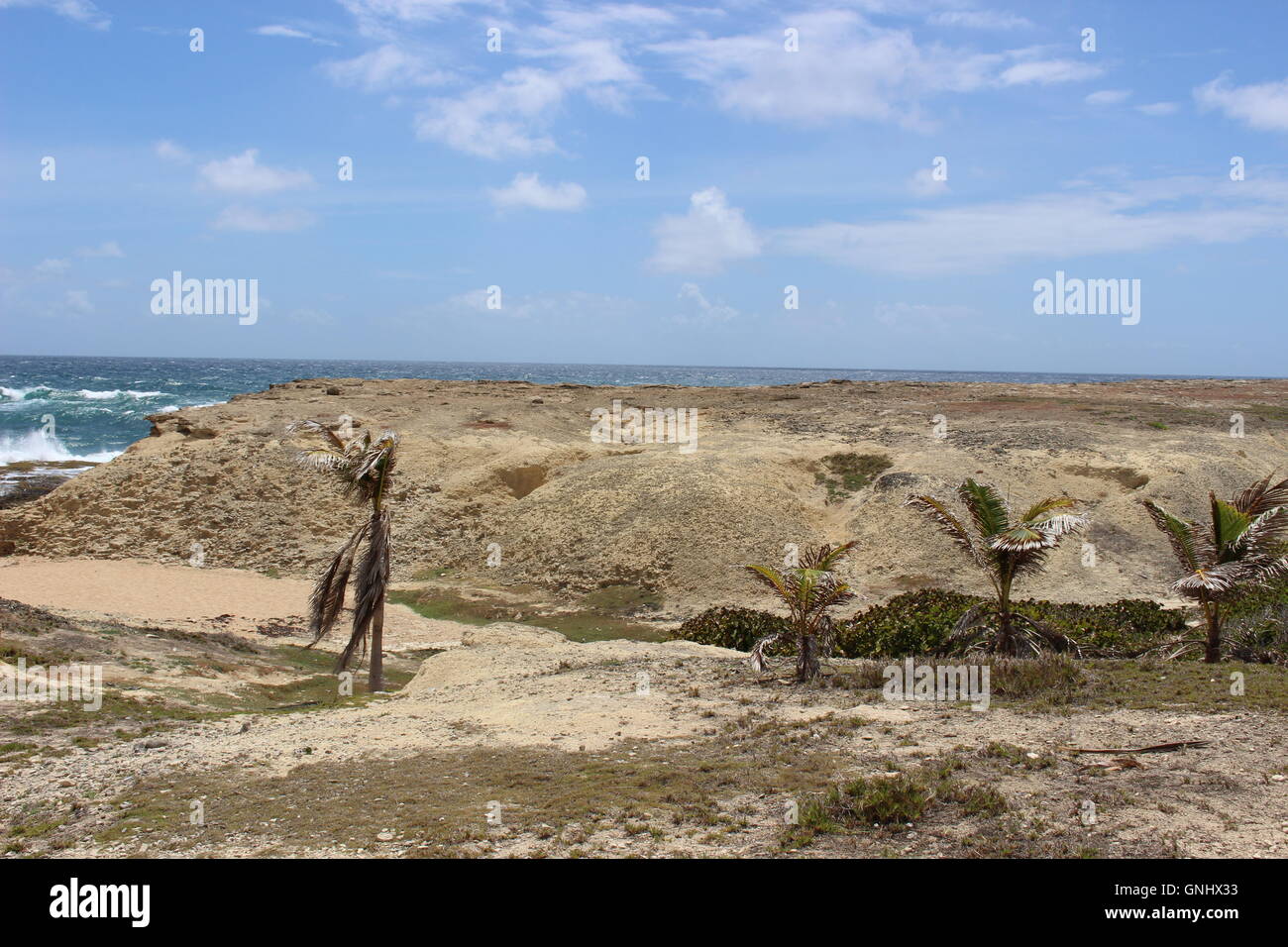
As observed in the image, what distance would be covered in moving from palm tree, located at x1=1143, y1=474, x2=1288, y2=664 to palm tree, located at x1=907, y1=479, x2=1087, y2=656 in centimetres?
166

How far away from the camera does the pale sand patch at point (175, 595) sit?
71.7 feet

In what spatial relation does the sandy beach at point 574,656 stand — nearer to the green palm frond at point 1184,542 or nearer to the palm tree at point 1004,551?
the palm tree at point 1004,551

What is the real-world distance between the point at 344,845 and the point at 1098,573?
21528 mm

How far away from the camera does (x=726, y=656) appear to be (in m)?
16.8

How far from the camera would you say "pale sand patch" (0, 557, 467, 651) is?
21.8 meters

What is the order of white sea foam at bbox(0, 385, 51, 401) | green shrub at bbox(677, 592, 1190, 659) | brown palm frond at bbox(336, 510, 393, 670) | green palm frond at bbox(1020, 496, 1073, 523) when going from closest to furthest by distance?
green palm frond at bbox(1020, 496, 1073, 523) → green shrub at bbox(677, 592, 1190, 659) → brown palm frond at bbox(336, 510, 393, 670) → white sea foam at bbox(0, 385, 51, 401)

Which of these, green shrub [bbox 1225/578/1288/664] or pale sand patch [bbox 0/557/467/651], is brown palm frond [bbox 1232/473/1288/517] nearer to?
green shrub [bbox 1225/578/1288/664]

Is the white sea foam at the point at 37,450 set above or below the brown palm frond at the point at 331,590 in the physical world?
above

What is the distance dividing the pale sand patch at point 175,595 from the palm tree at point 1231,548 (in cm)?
1470

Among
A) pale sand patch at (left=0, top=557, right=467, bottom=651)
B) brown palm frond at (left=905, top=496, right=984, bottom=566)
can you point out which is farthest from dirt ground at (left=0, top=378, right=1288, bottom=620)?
brown palm frond at (left=905, top=496, right=984, bottom=566)

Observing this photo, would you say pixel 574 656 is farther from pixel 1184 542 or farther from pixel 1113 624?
pixel 1184 542

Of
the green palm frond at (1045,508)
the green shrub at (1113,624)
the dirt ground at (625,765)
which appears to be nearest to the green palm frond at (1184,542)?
the green palm frond at (1045,508)

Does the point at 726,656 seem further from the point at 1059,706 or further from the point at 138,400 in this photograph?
the point at 138,400
